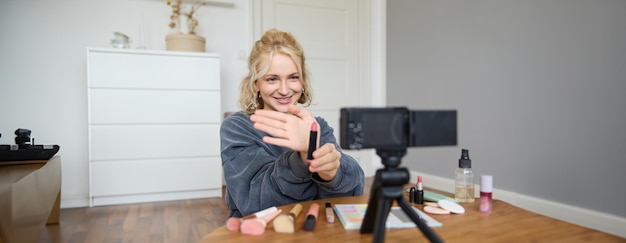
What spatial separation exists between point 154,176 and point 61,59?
1.20 meters

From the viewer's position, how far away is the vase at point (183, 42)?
9.42 ft

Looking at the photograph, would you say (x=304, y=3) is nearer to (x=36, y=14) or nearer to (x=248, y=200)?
(x=36, y=14)

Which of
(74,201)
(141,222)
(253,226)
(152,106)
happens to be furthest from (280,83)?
(74,201)

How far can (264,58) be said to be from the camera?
41.1 inches

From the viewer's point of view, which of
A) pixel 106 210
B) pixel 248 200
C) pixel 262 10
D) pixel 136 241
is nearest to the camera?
pixel 248 200

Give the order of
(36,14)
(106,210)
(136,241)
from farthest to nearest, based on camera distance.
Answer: (36,14) → (106,210) → (136,241)

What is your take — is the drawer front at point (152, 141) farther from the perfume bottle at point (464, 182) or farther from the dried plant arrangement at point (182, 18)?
the perfume bottle at point (464, 182)

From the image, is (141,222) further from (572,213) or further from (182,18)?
(572,213)

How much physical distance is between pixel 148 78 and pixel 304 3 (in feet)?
5.51

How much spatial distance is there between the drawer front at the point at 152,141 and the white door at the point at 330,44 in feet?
3.79

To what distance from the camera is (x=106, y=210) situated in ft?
8.50

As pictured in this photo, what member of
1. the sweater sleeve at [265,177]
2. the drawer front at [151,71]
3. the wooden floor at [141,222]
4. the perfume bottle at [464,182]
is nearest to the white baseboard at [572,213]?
the perfume bottle at [464,182]

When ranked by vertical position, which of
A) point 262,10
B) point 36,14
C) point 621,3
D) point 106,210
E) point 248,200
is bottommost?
point 106,210

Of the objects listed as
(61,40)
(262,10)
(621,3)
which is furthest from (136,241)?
(621,3)
